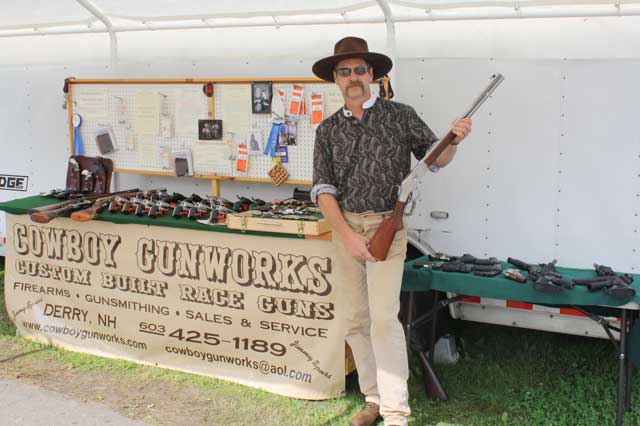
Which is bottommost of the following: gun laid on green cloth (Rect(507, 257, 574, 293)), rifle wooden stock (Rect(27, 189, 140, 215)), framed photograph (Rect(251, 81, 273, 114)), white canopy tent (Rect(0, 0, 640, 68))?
gun laid on green cloth (Rect(507, 257, 574, 293))

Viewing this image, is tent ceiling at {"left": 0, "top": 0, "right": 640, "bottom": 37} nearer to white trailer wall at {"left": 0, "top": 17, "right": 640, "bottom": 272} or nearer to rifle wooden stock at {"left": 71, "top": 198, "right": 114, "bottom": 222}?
white trailer wall at {"left": 0, "top": 17, "right": 640, "bottom": 272}

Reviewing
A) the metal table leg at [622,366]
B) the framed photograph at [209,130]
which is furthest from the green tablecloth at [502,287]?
the framed photograph at [209,130]

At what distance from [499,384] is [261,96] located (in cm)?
260

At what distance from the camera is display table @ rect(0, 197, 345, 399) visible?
4285 mm

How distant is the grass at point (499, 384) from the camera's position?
159 inches

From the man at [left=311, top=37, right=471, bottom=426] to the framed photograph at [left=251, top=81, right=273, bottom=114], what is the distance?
1.36 meters

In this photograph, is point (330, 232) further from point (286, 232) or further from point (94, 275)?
point (94, 275)

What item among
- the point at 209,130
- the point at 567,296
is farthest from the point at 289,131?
the point at 567,296

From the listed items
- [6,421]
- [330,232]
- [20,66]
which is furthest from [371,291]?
[20,66]

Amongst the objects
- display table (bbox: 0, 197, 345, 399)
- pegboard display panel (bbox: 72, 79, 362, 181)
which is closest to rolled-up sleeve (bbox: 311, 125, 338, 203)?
display table (bbox: 0, 197, 345, 399)

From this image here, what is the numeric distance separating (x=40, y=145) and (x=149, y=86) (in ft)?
4.59

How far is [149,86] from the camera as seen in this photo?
18.2 feet

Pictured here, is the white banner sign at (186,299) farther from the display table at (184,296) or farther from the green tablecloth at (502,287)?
the green tablecloth at (502,287)

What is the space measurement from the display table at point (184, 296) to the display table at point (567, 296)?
1.93 ft
